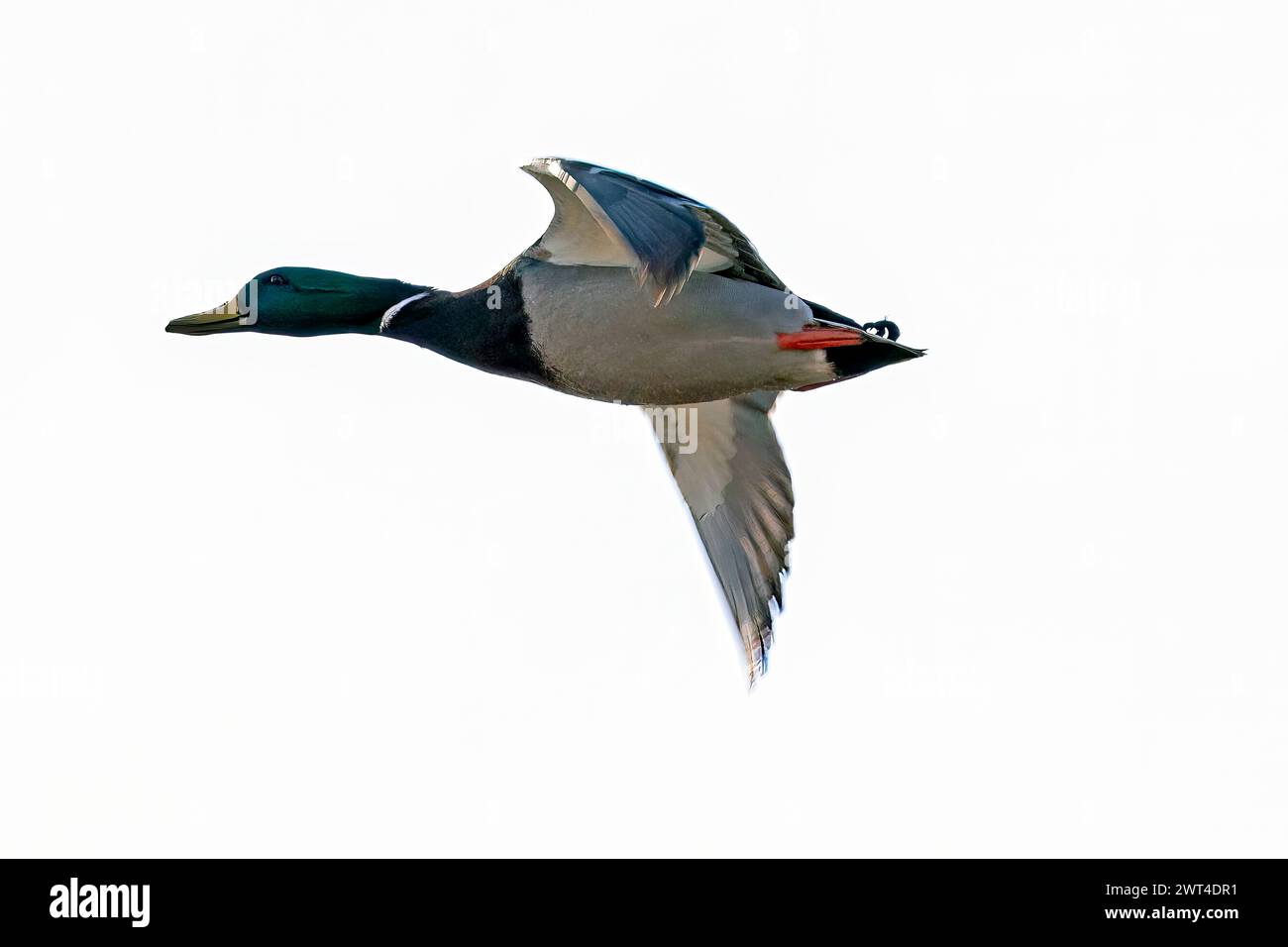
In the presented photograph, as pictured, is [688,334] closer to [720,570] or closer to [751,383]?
[751,383]

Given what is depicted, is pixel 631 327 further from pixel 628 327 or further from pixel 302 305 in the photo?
pixel 302 305

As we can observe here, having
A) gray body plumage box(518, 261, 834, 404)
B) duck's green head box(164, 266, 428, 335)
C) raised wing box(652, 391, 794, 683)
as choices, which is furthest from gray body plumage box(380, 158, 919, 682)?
raised wing box(652, 391, 794, 683)

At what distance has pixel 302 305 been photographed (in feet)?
31.7

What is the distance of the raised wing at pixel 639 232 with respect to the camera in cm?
746

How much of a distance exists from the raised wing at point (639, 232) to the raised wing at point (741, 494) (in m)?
1.18

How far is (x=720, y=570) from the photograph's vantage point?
395 inches

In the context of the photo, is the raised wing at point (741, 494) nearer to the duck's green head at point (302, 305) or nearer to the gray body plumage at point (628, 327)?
the gray body plumage at point (628, 327)

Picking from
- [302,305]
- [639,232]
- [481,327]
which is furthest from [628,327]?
[302,305]

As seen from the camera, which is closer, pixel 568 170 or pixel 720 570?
pixel 568 170

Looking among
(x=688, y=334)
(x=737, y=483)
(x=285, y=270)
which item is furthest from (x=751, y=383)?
(x=285, y=270)

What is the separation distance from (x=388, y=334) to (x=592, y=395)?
99 centimetres

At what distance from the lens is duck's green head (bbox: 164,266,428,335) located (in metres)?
9.60

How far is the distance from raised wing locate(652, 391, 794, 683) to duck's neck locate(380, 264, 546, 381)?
1.30 m
